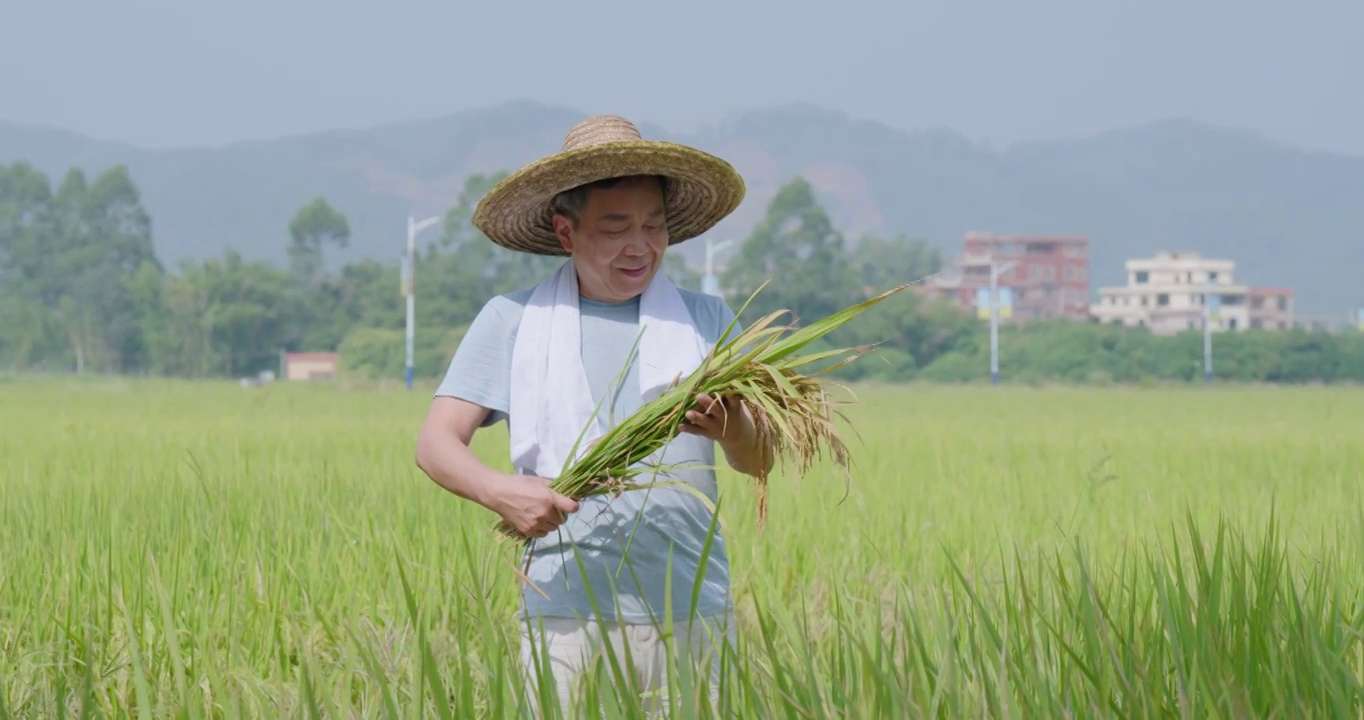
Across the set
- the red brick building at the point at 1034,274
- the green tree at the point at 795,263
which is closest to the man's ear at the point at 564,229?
the green tree at the point at 795,263

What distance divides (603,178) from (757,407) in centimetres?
56

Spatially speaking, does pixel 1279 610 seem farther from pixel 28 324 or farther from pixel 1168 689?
pixel 28 324

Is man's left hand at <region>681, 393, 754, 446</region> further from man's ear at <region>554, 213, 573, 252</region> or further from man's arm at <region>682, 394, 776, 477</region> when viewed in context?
man's ear at <region>554, 213, 573, 252</region>

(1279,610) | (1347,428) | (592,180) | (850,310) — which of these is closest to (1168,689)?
(1279,610)

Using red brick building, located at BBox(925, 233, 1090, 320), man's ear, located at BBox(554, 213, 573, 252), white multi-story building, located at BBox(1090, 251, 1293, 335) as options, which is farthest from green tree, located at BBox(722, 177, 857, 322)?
man's ear, located at BBox(554, 213, 573, 252)

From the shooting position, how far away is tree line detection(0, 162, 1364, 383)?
231 feet

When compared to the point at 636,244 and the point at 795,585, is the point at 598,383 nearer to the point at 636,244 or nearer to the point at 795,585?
the point at 636,244

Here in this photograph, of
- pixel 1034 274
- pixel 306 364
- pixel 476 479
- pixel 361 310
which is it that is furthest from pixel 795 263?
pixel 476 479

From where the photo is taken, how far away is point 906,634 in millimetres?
2039

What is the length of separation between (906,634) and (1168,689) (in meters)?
0.33

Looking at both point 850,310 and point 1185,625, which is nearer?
point 1185,625

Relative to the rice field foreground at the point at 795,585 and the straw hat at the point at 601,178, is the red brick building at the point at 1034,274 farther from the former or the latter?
the straw hat at the point at 601,178

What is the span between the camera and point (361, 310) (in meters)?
85.5

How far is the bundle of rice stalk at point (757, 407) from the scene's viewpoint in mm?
2479
